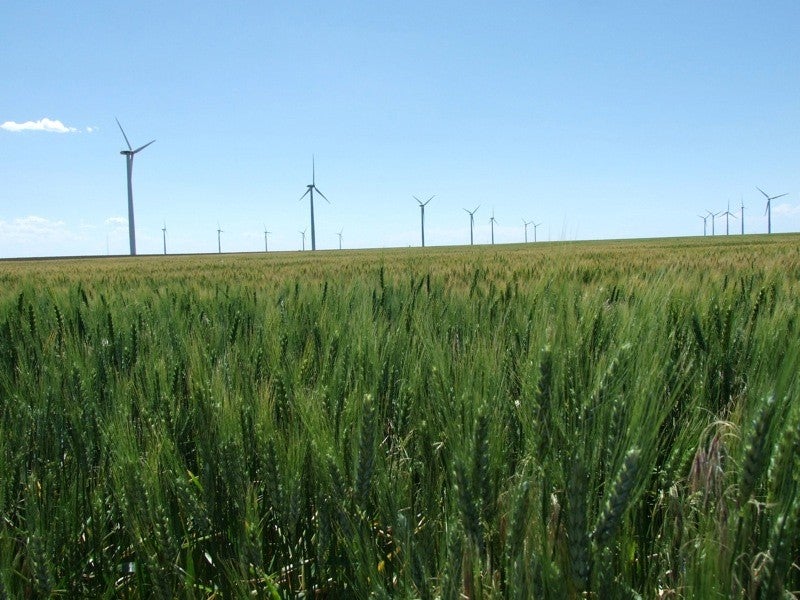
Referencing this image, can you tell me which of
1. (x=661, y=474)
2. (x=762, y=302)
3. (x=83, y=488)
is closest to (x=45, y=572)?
(x=83, y=488)

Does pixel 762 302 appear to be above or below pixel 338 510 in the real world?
above

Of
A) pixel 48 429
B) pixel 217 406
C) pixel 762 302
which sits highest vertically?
pixel 762 302

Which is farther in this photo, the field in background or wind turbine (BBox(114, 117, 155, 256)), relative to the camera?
wind turbine (BBox(114, 117, 155, 256))

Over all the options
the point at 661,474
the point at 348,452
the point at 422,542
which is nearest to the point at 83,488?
the point at 348,452

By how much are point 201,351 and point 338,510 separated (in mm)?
791

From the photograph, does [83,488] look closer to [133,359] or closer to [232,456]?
[232,456]

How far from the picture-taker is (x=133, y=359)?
1.86 meters

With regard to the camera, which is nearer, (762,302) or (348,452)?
(348,452)

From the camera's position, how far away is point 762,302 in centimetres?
196

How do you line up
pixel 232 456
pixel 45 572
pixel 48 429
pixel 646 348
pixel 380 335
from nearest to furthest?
1. pixel 45 572
2. pixel 232 456
3. pixel 646 348
4. pixel 48 429
5. pixel 380 335

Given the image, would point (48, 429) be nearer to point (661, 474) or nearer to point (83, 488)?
point (83, 488)

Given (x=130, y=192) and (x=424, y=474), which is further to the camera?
(x=130, y=192)

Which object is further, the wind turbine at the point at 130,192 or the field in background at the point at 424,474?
the wind turbine at the point at 130,192

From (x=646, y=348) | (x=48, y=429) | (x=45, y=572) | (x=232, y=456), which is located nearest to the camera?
(x=45, y=572)
